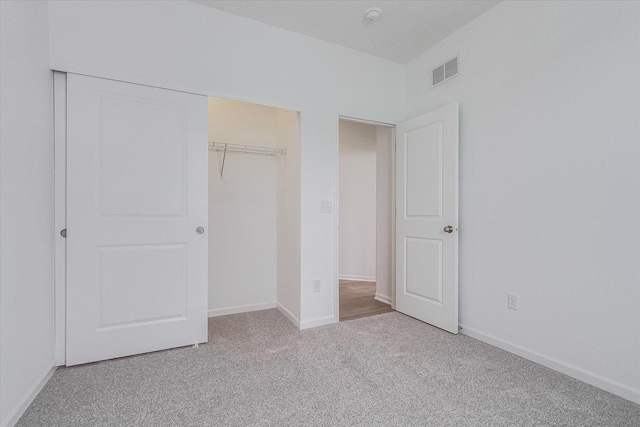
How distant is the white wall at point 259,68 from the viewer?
6.59ft

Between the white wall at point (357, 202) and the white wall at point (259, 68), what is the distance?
5.20ft

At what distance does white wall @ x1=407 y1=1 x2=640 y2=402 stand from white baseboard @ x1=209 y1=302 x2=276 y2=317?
193 centimetres

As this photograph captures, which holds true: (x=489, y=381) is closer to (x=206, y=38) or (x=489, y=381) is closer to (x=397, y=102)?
(x=397, y=102)

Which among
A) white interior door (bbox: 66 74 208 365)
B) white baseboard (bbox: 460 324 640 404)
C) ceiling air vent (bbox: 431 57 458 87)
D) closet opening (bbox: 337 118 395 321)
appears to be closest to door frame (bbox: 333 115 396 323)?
ceiling air vent (bbox: 431 57 458 87)

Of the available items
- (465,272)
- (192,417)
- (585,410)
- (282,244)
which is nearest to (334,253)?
(282,244)

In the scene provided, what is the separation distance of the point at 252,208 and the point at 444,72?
2.32 metres

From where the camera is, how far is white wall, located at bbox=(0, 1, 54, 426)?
1.39 metres

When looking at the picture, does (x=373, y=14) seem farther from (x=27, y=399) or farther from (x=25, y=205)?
(x=27, y=399)

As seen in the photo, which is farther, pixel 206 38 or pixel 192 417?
pixel 206 38

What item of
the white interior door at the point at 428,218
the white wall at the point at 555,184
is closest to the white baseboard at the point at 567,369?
the white wall at the point at 555,184

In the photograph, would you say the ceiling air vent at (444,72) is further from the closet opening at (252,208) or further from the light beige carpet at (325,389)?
the light beige carpet at (325,389)

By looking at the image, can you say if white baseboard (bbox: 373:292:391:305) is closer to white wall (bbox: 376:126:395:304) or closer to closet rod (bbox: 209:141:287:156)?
white wall (bbox: 376:126:395:304)

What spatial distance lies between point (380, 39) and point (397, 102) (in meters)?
0.66

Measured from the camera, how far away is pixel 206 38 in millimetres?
2340
